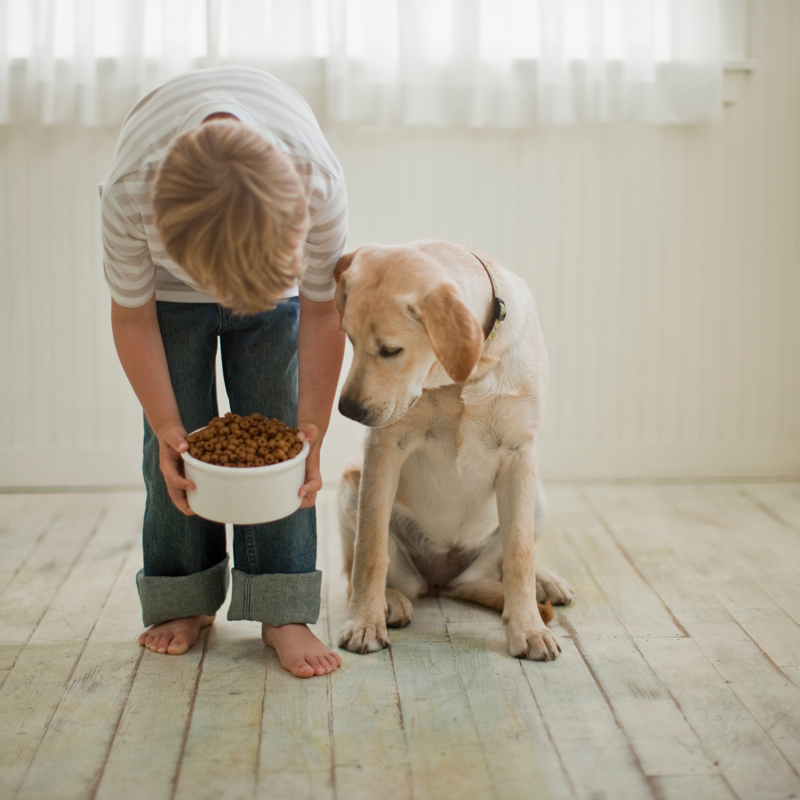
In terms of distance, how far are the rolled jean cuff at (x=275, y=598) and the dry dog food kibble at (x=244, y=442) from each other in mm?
350

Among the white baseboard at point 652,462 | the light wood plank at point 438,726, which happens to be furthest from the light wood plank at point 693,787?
the white baseboard at point 652,462

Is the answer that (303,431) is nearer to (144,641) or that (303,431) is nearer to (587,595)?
(144,641)

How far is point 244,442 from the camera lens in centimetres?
133

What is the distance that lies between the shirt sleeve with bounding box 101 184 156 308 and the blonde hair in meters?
0.16

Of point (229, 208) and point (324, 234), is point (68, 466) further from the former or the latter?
point (229, 208)

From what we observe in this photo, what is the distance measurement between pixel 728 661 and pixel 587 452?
1.26 m

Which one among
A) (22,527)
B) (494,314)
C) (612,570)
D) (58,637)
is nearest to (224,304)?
(494,314)

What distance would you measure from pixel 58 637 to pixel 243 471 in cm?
69

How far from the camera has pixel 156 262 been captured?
4.55 ft

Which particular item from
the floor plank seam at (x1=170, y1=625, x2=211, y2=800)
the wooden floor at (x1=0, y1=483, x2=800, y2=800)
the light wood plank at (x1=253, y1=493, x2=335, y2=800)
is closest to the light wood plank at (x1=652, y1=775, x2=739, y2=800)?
the wooden floor at (x1=0, y1=483, x2=800, y2=800)

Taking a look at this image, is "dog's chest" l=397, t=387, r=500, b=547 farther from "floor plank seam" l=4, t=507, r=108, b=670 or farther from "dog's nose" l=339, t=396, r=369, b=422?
"floor plank seam" l=4, t=507, r=108, b=670

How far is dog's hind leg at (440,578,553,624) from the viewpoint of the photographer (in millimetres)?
1790

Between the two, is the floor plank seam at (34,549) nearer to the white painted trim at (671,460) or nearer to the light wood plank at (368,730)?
the light wood plank at (368,730)

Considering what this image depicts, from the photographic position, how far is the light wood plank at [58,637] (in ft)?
4.25
